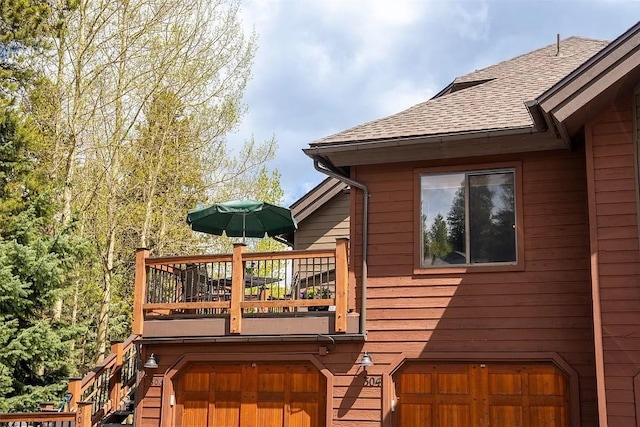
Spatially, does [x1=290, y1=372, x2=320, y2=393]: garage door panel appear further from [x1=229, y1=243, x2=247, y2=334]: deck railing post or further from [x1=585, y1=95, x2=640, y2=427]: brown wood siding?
[x1=585, y1=95, x2=640, y2=427]: brown wood siding

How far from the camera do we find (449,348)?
8852mm

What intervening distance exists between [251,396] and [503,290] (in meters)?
3.71

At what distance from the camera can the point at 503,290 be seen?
8.77 meters

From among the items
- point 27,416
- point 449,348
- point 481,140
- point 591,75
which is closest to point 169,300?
point 27,416

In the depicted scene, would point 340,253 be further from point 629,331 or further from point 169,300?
point 629,331

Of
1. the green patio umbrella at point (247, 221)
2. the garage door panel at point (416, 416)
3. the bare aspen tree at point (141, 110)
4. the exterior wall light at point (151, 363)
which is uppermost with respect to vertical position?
the bare aspen tree at point (141, 110)

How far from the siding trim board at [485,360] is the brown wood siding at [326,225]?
4.22m

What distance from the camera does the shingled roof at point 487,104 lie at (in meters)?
9.13

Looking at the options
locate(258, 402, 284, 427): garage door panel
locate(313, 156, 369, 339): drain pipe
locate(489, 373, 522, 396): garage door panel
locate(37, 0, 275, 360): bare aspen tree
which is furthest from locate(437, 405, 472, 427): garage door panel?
locate(37, 0, 275, 360): bare aspen tree

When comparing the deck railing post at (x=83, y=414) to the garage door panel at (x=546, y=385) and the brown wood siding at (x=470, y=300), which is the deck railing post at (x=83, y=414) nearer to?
the brown wood siding at (x=470, y=300)

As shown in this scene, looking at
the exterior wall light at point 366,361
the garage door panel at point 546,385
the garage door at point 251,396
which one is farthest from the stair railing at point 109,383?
the garage door panel at point 546,385

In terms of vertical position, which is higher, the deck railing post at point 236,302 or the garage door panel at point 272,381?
the deck railing post at point 236,302

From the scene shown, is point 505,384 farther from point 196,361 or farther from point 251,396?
point 196,361

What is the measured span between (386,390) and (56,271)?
622 cm
